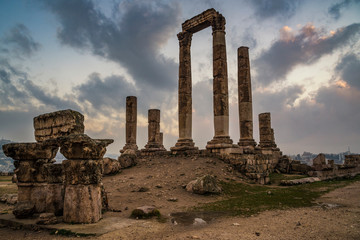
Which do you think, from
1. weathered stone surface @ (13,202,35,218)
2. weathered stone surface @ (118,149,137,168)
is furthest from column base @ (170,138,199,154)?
weathered stone surface @ (13,202,35,218)

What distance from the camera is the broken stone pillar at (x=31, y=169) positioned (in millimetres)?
6754

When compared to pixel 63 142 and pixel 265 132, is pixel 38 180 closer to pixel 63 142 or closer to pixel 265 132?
pixel 63 142

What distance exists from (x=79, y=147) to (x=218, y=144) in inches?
472

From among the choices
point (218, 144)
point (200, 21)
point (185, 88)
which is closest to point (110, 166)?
point (218, 144)

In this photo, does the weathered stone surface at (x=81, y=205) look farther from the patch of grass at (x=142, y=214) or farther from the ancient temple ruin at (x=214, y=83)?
the ancient temple ruin at (x=214, y=83)

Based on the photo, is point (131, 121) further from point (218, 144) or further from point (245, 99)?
point (245, 99)

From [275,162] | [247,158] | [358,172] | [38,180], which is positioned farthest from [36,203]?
[358,172]

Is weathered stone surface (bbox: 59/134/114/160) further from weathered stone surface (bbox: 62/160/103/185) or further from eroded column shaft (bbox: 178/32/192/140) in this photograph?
eroded column shaft (bbox: 178/32/192/140)

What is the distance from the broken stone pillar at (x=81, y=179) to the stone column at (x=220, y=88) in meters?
11.7

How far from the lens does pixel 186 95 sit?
19547 mm

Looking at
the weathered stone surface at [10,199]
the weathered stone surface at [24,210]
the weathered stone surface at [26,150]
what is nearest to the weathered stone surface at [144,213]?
the weathered stone surface at [24,210]

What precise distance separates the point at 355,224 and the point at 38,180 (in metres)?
8.13

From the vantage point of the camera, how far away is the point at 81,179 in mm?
5863

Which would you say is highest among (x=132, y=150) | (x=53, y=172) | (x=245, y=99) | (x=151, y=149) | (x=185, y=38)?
(x=185, y=38)
